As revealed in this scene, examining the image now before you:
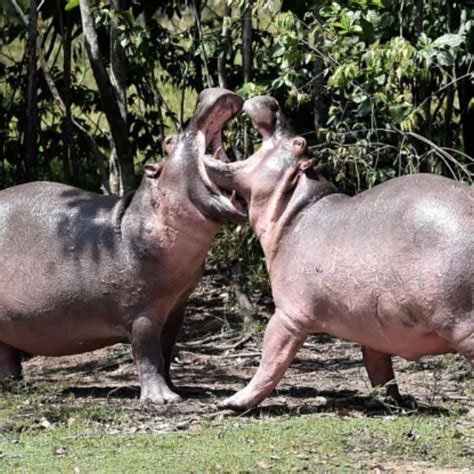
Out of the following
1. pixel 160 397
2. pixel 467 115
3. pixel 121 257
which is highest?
pixel 467 115

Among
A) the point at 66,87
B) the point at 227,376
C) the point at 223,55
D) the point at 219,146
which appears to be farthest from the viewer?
the point at 66,87

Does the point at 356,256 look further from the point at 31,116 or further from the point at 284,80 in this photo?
the point at 31,116

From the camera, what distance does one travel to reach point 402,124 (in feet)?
28.0

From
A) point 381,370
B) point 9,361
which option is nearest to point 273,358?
point 381,370

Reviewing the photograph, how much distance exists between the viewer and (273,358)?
265 inches

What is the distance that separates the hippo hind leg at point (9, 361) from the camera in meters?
8.05

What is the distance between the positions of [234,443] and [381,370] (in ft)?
4.11

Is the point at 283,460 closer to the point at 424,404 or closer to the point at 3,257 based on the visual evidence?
the point at 424,404

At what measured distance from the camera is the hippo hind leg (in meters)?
8.05

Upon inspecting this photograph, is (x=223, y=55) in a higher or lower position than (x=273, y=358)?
higher

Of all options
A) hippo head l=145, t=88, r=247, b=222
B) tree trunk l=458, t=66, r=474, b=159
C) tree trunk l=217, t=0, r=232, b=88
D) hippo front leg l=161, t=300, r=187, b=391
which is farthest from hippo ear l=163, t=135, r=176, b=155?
→ tree trunk l=458, t=66, r=474, b=159

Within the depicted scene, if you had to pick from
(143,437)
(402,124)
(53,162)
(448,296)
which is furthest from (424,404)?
(53,162)

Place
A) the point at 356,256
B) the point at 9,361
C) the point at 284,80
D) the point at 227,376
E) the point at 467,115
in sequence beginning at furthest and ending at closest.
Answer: the point at 467,115
the point at 284,80
the point at 227,376
the point at 9,361
the point at 356,256

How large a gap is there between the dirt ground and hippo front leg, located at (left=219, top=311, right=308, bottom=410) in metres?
0.11
